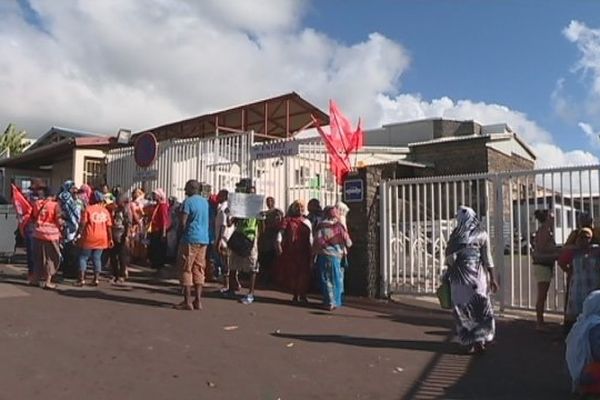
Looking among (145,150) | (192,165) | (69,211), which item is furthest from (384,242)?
(145,150)

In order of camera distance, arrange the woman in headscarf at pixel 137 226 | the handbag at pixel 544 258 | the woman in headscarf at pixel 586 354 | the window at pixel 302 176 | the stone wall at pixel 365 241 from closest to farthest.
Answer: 1. the woman in headscarf at pixel 586 354
2. the handbag at pixel 544 258
3. the stone wall at pixel 365 241
4. the woman in headscarf at pixel 137 226
5. the window at pixel 302 176

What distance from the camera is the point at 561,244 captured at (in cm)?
856

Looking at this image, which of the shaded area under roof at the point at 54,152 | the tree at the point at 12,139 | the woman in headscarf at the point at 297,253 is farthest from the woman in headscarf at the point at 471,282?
the tree at the point at 12,139

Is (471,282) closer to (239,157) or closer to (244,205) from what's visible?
(244,205)

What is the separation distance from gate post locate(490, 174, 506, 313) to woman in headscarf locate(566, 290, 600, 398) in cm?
391

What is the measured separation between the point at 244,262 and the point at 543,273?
427cm

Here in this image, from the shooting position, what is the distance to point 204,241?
8930 millimetres

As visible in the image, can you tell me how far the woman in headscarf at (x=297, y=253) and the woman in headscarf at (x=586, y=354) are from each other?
4905 mm

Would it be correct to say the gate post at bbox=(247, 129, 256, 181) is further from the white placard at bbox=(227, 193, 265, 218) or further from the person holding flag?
the person holding flag

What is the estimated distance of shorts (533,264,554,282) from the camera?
8305mm

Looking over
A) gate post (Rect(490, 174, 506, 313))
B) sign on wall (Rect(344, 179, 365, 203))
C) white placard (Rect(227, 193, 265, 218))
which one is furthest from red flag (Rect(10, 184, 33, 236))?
gate post (Rect(490, 174, 506, 313))

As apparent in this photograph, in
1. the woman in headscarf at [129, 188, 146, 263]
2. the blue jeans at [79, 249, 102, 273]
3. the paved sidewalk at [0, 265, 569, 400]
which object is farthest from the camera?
the woman in headscarf at [129, 188, 146, 263]

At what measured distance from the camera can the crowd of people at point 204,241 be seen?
9.02 meters

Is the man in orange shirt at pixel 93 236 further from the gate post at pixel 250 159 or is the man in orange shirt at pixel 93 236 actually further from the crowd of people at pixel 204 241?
the gate post at pixel 250 159
